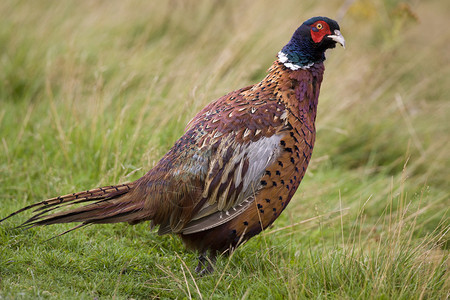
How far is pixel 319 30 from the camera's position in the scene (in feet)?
11.9

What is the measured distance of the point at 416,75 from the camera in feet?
25.1

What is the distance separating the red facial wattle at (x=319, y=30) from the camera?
362cm

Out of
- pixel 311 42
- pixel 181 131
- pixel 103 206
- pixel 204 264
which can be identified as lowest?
pixel 204 264

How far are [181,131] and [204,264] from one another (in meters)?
1.51

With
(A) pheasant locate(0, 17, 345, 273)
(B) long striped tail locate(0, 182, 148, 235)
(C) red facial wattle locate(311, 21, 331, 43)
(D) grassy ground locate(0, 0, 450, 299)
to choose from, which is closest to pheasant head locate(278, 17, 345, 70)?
(C) red facial wattle locate(311, 21, 331, 43)

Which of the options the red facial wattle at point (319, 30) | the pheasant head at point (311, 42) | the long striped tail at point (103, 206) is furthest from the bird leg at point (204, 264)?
the red facial wattle at point (319, 30)

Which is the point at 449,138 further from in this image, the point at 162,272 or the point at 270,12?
the point at 162,272

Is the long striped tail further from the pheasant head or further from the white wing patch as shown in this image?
the pheasant head

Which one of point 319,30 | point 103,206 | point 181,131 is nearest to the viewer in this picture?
point 103,206

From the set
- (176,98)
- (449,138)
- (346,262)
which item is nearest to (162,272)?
(346,262)

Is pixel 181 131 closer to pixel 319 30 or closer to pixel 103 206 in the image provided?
pixel 103 206

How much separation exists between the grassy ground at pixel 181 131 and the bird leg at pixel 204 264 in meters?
0.06

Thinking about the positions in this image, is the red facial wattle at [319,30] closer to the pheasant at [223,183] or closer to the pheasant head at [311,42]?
the pheasant head at [311,42]

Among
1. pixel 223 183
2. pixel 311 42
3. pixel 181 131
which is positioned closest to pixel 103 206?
pixel 223 183
